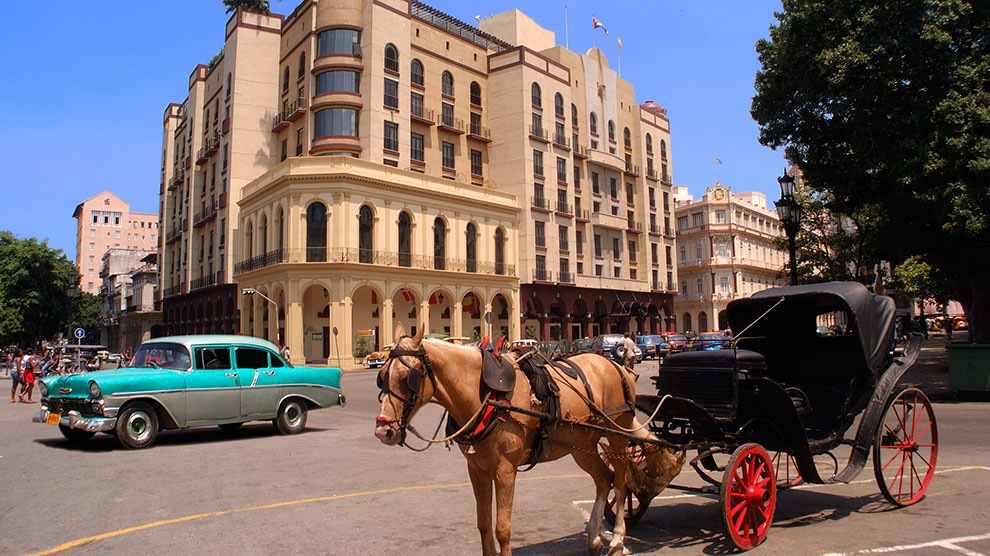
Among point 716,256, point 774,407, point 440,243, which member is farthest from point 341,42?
point 716,256

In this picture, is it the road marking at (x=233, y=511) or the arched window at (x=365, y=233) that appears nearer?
the road marking at (x=233, y=511)

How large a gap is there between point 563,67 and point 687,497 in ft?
176

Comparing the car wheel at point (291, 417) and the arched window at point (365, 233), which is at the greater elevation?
the arched window at point (365, 233)

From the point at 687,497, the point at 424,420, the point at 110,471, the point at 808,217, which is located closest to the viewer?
the point at 687,497

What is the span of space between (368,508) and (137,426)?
6797 mm

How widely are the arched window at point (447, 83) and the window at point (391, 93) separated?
5.94 metres

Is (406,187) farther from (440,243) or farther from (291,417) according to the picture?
(291,417)

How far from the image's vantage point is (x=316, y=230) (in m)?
41.2

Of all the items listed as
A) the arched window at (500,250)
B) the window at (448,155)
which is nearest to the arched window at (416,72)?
the window at (448,155)

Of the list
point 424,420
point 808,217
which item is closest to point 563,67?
point 808,217

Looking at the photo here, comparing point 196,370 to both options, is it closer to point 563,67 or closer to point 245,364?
point 245,364

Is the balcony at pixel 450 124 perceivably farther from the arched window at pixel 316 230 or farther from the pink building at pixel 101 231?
the pink building at pixel 101 231

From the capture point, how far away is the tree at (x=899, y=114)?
669 inches

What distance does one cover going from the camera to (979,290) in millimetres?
20984
